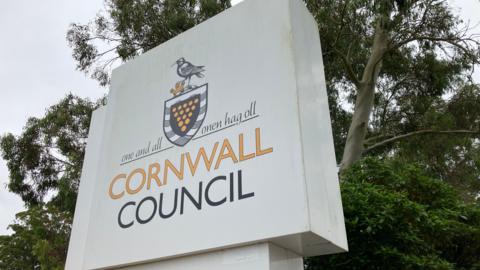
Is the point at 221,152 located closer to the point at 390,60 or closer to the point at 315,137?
the point at 315,137

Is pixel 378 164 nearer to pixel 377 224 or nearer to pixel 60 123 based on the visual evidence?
pixel 377 224

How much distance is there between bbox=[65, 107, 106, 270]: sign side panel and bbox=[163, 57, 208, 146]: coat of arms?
1194 millimetres

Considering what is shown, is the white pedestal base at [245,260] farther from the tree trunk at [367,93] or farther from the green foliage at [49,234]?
the green foliage at [49,234]

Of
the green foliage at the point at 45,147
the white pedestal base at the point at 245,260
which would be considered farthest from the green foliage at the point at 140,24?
the white pedestal base at the point at 245,260

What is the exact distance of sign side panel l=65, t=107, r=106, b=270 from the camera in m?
4.62

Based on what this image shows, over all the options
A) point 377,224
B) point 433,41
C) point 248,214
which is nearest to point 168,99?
point 248,214

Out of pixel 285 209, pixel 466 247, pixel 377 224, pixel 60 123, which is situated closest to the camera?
pixel 285 209

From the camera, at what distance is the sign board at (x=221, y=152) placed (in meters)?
3.22

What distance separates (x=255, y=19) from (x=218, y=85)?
2.27ft

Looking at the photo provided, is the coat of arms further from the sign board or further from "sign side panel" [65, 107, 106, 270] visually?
"sign side panel" [65, 107, 106, 270]

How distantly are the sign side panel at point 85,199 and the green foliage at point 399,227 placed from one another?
263 cm

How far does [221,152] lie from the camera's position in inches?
145

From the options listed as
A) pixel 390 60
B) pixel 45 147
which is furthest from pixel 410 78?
pixel 45 147

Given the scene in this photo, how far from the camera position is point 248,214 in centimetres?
325
